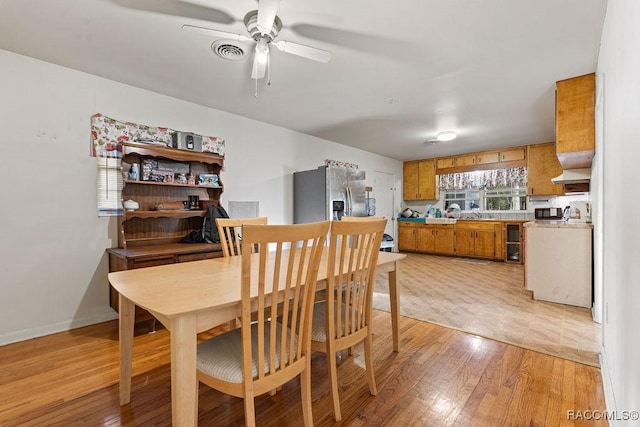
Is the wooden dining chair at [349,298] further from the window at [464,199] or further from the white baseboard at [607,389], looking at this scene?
the window at [464,199]

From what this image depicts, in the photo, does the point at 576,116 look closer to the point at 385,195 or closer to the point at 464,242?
the point at 464,242

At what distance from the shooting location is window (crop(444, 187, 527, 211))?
6.00m

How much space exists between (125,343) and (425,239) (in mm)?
6061

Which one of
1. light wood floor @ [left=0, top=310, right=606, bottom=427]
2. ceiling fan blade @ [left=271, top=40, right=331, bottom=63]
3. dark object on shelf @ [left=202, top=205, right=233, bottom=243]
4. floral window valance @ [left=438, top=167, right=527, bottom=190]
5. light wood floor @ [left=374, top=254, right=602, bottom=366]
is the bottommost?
light wood floor @ [left=0, top=310, right=606, bottom=427]

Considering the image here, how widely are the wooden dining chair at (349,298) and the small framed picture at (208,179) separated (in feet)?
7.26

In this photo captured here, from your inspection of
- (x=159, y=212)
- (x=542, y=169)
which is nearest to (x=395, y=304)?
(x=159, y=212)

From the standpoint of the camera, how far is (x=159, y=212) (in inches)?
114

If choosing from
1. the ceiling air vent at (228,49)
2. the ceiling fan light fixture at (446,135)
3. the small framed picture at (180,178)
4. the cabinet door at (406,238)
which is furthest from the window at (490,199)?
the ceiling air vent at (228,49)

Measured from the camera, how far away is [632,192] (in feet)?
3.67

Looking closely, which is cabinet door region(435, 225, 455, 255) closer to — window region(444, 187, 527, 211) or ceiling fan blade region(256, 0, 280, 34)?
window region(444, 187, 527, 211)

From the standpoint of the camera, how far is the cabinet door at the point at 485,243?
5.66 meters

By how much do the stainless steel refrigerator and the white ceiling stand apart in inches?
35.2

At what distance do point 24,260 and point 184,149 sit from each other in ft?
5.43

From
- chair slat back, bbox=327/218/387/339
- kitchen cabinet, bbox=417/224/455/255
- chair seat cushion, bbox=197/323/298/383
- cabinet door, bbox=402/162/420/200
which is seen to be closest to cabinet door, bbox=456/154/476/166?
cabinet door, bbox=402/162/420/200
